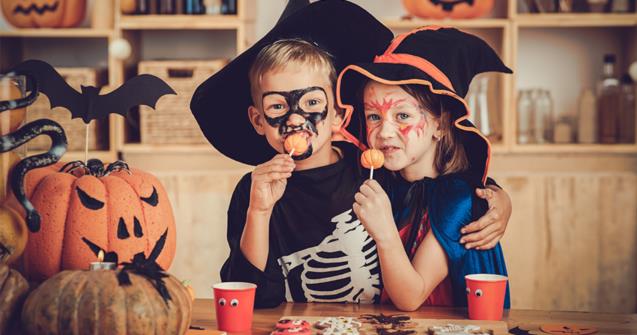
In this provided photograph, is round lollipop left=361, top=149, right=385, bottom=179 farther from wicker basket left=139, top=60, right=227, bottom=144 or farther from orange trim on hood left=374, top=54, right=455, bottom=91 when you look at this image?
wicker basket left=139, top=60, right=227, bottom=144

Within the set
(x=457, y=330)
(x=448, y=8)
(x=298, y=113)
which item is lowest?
(x=457, y=330)

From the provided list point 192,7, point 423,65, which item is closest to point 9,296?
point 423,65

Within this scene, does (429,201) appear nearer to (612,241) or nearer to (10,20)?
(612,241)

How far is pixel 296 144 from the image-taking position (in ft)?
5.29

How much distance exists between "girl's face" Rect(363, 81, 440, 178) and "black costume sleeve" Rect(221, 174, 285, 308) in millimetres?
320

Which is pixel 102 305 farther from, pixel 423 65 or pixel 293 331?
pixel 423 65

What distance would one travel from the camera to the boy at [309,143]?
168cm

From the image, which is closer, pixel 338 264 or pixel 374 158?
pixel 374 158

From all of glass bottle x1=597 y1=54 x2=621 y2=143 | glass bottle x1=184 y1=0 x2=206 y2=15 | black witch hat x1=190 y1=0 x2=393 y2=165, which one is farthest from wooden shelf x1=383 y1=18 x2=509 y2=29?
black witch hat x1=190 y1=0 x2=393 y2=165

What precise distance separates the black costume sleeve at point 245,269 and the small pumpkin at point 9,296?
51cm

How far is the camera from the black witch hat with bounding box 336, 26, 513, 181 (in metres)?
1.62

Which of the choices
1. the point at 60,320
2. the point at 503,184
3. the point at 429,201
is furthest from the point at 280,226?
the point at 503,184

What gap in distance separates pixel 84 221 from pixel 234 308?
293 mm

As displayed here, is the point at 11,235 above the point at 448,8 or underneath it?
underneath
